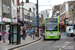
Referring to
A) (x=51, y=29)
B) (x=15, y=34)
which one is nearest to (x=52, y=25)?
(x=51, y=29)

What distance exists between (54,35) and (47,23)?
192cm

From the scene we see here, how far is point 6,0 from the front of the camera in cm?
3294

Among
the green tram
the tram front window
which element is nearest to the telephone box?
the green tram

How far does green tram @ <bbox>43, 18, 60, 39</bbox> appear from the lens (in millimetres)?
24328

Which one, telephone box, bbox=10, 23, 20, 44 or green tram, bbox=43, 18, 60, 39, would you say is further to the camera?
green tram, bbox=43, 18, 60, 39

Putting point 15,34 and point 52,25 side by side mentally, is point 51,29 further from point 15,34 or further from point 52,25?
point 15,34

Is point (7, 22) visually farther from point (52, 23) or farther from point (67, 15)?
point (67, 15)

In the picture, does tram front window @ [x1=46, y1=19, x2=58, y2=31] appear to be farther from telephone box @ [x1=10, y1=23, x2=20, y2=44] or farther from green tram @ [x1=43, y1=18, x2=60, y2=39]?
telephone box @ [x1=10, y1=23, x2=20, y2=44]

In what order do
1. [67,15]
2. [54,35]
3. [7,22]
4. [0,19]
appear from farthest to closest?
[67,15], [7,22], [0,19], [54,35]

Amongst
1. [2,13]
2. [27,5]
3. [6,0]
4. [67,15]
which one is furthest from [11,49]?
[27,5]

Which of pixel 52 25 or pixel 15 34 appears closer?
pixel 15 34

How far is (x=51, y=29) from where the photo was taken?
2455cm

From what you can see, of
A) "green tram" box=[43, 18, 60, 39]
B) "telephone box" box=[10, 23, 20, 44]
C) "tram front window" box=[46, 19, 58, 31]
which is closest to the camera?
"telephone box" box=[10, 23, 20, 44]

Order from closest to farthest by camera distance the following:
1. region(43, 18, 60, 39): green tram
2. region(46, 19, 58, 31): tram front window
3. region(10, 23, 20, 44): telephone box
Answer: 1. region(10, 23, 20, 44): telephone box
2. region(43, 18, 60, 39): green tram
3. region(46, 19, 58, 31): tram front window
